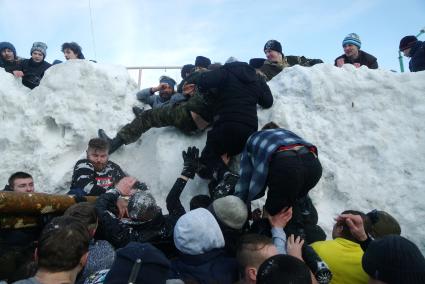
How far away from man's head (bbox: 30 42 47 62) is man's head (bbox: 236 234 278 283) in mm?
6177

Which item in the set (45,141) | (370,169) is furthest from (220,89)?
(45,141)

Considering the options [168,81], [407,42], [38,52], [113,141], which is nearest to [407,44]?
[407,42]

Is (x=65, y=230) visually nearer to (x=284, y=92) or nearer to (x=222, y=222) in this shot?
(x=222, y=222)

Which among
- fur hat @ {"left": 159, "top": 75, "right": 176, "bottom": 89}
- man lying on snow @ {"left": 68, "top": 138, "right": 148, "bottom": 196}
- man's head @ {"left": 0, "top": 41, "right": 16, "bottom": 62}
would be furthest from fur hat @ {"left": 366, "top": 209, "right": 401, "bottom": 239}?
man's head @ {"left": 0, "top": 41, "right": 16, "bottom": 62}

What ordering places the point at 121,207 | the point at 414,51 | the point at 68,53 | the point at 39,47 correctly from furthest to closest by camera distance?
the point at 39,47 → the point at 68,53 → the point at 414,51 → the point at 121,207

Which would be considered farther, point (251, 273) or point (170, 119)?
point (170, 119)

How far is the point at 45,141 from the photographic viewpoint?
5664mm

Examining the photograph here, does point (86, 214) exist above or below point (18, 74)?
below

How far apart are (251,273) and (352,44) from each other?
5.23 metres

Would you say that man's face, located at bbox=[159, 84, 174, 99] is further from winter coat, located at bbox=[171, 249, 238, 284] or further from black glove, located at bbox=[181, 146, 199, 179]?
winter coat, located at bbox=[171, 249, 238, 284]

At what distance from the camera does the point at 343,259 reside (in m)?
2.74

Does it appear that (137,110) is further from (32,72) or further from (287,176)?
(287,176)

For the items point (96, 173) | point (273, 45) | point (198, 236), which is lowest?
point (198, 236)

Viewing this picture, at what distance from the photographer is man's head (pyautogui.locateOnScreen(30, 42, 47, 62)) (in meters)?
7.12
